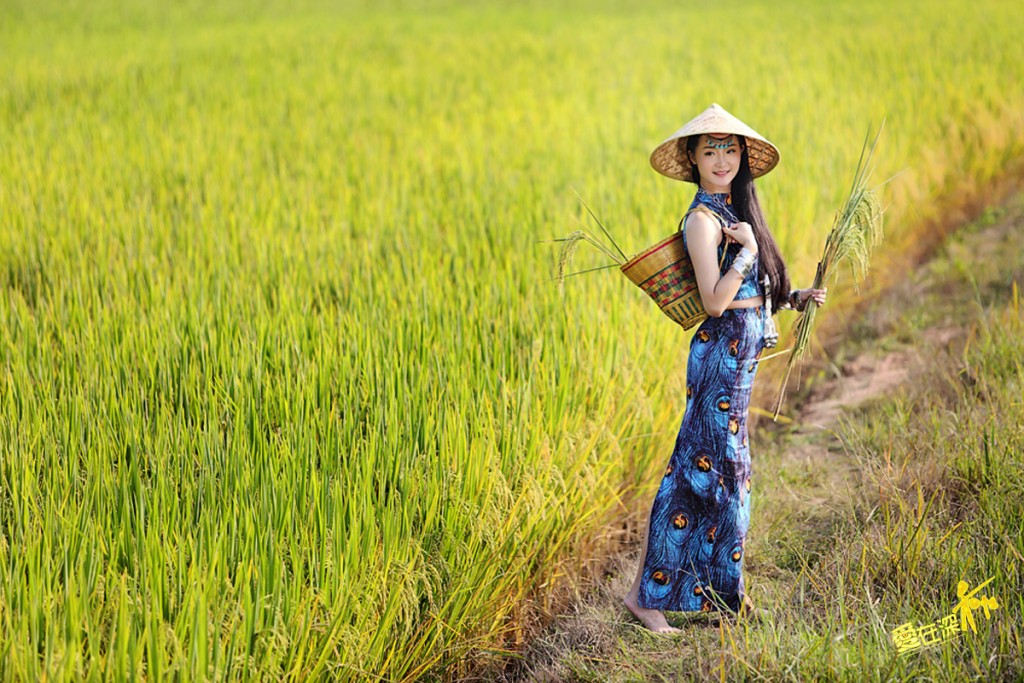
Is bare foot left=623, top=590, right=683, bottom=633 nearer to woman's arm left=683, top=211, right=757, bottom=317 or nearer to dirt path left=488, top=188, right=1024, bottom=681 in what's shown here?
dirt path left=488, top=188, right=1024, bottom=681

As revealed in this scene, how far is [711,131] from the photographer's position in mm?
1959

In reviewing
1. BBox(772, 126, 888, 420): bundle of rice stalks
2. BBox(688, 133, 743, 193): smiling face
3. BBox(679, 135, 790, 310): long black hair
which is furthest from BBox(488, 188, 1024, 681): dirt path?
BBox(688, 133, 743, 193): smiling face

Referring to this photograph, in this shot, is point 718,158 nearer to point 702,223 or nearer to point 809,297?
point 702,223

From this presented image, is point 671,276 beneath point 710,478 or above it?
above

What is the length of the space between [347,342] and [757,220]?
107 centimetres

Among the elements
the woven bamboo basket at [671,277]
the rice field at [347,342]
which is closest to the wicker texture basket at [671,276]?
the woven bamboo basket at [671,277]

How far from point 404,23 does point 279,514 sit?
11049mm

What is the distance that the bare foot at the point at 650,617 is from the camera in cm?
215

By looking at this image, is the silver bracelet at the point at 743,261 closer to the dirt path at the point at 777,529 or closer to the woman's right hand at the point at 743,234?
the woman's right hand at the point at 743,234

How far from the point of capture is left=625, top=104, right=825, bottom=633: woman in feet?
6.53

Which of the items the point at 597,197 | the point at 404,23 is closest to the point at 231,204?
the point at 597,197

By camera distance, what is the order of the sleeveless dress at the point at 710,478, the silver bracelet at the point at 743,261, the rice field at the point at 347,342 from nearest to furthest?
the rice field at the point at 347,342
the silver bracelet at the point at 743,261
the sleeveless dress at the point at 710,478

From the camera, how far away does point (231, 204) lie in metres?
4.14

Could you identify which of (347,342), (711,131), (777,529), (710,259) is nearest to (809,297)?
(710,259)
